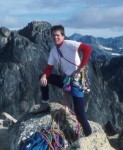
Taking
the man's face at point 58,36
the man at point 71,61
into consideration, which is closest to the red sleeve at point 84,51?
the man at point 71,61

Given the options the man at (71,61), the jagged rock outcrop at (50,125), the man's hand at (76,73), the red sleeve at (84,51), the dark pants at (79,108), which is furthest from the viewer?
the jagged rock outcrop at (50,125)

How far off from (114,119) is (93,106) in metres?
3.61

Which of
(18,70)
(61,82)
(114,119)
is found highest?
(61,82)

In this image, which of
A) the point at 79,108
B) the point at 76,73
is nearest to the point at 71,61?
the point at 76,73

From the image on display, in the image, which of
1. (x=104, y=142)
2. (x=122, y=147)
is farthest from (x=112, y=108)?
(x=104, y=142)

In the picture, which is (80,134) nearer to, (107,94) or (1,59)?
(1,59)

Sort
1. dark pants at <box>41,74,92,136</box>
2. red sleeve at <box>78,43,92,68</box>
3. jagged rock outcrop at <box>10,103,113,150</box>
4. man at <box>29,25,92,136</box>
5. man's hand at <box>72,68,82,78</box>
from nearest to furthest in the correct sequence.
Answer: red sleeve at <box>78,43,92,68</box> < man at <box>29,25,92,136</box> < man's hand at <box>72,68,82,78</box> < dark pants at <box>41,74,92,136</box> < jagged rock outcrop at <box>10,103,113,150</box>

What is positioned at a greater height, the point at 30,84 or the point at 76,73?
the point at 76,73

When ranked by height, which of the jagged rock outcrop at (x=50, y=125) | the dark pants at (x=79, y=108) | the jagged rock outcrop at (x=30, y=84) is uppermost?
the dark pants at (x=79, y=108)

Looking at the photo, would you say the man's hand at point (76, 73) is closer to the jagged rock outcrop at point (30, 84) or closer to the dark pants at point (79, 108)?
the dark pants at point (79, 108)

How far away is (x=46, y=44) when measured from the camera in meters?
52.4

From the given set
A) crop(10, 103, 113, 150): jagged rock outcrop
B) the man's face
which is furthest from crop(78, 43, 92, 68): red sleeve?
crop(10, 103, 113, 150): jagged rock outcrop

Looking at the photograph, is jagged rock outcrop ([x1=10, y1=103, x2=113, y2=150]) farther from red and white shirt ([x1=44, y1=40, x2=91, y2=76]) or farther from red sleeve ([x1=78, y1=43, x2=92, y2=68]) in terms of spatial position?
red sleeve ([x1=78, y1=43, x2=92, y2=68])

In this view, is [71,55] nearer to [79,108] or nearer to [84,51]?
[84,51]
